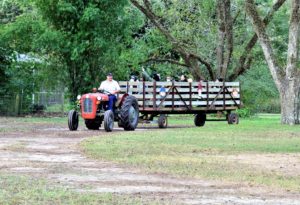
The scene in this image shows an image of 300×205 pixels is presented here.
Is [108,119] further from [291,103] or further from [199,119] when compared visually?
[291,103]

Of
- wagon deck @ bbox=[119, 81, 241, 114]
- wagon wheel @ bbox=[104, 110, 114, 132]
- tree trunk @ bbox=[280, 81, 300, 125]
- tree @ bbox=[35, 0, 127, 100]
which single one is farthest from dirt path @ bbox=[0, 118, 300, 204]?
tree @ bbox=[35, 0, 127, 100]

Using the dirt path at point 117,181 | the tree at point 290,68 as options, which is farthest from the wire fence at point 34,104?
the dirt path at point 117,181

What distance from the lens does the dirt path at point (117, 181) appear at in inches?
406

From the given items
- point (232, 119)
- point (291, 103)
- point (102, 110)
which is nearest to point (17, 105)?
point (232, 119)

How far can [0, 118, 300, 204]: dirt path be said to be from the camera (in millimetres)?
10320

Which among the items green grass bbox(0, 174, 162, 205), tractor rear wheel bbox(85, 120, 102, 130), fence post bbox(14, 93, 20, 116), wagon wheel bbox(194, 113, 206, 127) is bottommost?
green grass bbox(0, 174, 162, 205)

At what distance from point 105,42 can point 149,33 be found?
1105 cm

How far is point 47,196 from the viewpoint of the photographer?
A: 9984 mm

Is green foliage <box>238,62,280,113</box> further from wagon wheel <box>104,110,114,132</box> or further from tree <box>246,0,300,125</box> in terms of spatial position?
wagon wheel <box>104,110,114,132</box>

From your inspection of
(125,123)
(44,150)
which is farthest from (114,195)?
(125,123)

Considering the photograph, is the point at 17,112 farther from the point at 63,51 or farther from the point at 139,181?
the point at 139,181

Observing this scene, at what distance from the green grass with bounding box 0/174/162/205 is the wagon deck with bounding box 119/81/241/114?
55.4 feet

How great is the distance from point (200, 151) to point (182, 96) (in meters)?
13.6

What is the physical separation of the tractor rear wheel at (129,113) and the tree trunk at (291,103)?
8949 mm
